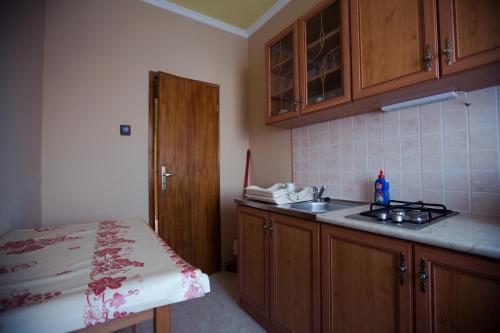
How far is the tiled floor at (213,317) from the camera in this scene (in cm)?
154

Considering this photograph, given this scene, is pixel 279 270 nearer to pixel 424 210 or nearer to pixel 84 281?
pixel 424 210

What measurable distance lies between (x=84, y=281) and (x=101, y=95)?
1.76 meters

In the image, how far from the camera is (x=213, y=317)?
65.7 inches

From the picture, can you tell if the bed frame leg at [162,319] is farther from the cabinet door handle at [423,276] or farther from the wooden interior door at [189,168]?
the wooden interior door at [189,168]

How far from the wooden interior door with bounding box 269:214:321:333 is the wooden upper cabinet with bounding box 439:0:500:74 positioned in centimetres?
90

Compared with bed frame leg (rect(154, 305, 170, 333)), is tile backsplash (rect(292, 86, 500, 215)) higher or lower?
higher

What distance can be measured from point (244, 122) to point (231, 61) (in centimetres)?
72

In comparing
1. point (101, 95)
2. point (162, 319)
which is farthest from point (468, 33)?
point (101, 95)

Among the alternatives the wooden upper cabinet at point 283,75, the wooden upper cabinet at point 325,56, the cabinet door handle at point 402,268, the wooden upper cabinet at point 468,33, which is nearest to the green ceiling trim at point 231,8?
the wooden upper cabinet at point 283,75

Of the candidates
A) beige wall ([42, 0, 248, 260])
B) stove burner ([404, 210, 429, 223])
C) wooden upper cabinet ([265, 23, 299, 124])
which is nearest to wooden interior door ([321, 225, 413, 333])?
stove burner ([404, 210, 429, 223])

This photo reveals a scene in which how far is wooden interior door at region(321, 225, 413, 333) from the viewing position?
835mm

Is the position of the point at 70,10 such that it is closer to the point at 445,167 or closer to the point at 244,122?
the point at 244,122

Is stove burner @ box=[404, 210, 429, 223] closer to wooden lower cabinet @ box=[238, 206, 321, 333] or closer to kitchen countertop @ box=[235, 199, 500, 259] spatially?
kitchen countertop @ box=[235, 199, 500, 259]

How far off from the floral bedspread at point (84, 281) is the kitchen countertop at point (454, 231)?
0.67 m
